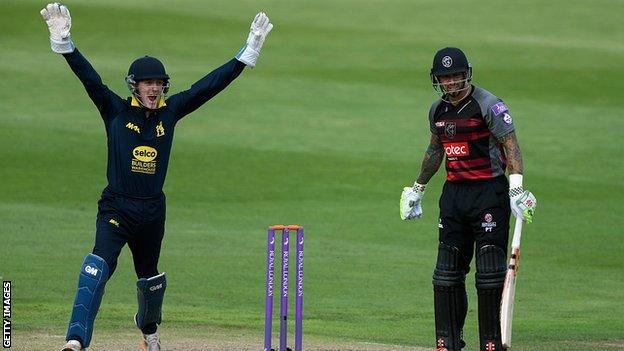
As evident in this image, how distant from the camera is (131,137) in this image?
9000 mm

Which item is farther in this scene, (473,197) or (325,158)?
(325,158)

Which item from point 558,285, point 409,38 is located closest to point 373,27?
point 409,38

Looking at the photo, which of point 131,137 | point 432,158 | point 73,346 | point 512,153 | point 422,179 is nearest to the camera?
point 73,346

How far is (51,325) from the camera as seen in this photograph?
36.5ft

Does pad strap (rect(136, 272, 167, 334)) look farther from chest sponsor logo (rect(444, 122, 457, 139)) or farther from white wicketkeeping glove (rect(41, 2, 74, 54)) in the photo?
chest sponsor logo (rect(444, 122, 457, 139))

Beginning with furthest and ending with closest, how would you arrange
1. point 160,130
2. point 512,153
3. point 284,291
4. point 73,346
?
point 512,153 < point 160,130 < point 284,291 < point 73,346

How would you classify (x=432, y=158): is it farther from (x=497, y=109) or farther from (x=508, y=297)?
(x=508, y=297)

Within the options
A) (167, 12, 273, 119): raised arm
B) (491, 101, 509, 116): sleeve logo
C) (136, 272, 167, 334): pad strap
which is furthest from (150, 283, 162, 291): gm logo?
(491, 101, 509, 116): sleeve logo

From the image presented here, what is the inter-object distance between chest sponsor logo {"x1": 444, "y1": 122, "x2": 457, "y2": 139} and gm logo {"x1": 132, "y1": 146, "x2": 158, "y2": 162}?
200 centimetres

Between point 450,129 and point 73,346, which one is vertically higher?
point 450,129

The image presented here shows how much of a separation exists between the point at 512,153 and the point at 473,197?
0.40 m

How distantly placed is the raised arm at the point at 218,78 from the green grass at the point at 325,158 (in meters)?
2.40

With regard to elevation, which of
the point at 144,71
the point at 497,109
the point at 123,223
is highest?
the point at 144,71

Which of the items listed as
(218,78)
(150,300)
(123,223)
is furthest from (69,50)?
(150,300)
